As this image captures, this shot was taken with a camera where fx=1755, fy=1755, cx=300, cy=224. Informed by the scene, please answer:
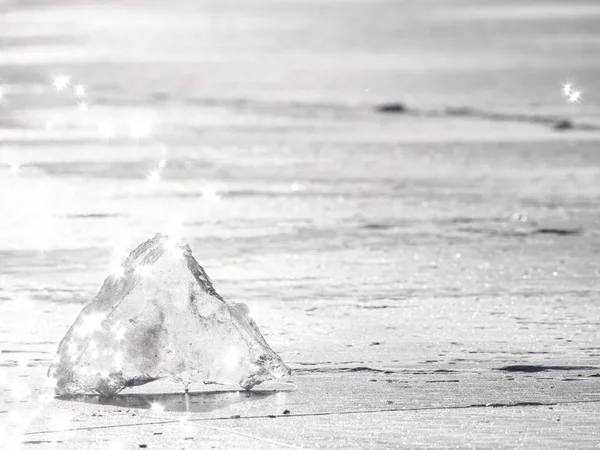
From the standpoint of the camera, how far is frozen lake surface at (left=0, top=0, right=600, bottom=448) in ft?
23.9

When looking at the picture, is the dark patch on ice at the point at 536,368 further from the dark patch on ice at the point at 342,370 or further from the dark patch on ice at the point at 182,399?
the dark patch on ice at the point at 182,399

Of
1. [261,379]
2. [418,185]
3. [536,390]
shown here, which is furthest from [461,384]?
[418,185]

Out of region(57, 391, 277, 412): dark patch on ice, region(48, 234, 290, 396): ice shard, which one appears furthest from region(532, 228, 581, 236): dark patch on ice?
region(57, 391, 277, 412): dark patch on ice

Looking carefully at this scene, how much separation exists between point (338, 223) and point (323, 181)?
8.15ft

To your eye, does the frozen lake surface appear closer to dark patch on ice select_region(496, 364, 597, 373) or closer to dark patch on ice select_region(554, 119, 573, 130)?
dark patch on ice select_region(496, 364, 597, 373)

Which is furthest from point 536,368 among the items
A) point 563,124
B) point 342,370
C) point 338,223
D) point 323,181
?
point 563,124

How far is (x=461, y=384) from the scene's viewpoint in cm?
773

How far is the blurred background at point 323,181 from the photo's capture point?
32.3 feet

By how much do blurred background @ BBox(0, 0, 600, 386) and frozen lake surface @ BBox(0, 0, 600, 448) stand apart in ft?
0.13

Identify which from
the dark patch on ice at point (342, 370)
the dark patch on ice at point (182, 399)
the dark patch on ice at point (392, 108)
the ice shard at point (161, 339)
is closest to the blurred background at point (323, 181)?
the dark patch on ice at point (392, 108)

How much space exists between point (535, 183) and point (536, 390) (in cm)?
795

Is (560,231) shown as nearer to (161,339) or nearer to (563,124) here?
(161,339)

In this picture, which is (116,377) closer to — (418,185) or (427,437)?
(427,437)

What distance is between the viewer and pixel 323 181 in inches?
614
